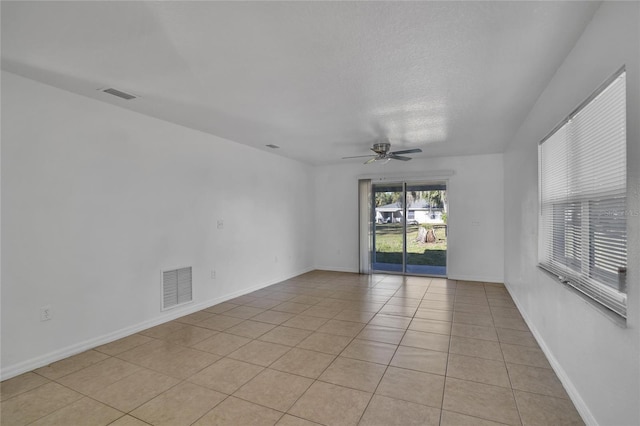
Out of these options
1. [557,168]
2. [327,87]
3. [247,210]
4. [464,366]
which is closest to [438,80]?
[327,87]

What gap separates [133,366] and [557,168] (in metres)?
4.17

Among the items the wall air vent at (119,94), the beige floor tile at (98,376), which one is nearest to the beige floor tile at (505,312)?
the beige floor tile at (98,376)

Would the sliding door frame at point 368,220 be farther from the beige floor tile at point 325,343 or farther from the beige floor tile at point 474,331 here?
the beige floor tile at point 325,343

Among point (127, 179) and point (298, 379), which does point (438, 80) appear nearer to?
point (298, 379)

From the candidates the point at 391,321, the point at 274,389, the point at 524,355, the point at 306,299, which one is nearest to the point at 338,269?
the point at 306,299

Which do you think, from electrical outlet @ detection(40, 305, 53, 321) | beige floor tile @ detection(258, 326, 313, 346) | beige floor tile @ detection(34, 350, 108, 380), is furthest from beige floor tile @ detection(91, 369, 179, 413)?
beige floor tile @ detection(258, 326, 313, 346)

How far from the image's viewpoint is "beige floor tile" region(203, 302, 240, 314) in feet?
14.3

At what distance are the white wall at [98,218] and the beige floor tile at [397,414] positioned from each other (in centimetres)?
287

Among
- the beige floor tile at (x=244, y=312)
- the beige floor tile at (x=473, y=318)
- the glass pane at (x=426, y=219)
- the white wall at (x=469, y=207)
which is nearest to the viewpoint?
the beige floor tile at (x=473, y=318)

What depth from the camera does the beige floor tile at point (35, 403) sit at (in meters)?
2.09

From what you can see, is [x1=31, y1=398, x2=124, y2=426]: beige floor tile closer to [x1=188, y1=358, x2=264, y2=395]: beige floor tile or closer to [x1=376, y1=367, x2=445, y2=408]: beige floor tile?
[x1=188, y1=358, x2=264, y2=395]: beige floor tile

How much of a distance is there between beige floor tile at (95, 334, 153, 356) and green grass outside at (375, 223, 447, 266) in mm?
5133

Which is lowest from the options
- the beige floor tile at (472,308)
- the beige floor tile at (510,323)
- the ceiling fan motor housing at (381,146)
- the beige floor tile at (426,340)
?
the beige floor tile at (426,340)

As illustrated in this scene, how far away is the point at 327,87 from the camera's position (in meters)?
2.89
